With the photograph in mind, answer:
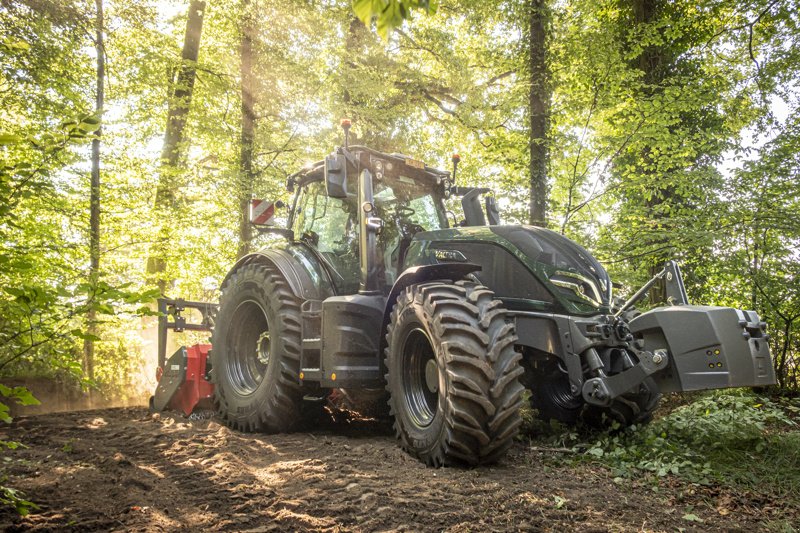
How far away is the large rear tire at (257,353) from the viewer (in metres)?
5.22

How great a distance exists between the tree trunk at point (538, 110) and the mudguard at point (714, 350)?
4.51m

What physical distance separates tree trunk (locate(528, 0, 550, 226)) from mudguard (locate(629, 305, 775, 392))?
451 cm

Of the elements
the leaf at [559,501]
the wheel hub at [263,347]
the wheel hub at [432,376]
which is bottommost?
the leaf at [559,501]

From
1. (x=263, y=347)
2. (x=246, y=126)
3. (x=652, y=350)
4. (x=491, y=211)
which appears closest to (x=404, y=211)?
(x=491, y=211)

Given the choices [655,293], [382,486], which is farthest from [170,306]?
[655,293]

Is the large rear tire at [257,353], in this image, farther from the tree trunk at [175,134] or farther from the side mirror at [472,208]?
the tree trunk at [175,134]

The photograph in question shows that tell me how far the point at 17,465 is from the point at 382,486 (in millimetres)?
2320

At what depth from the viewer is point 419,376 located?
170 inches

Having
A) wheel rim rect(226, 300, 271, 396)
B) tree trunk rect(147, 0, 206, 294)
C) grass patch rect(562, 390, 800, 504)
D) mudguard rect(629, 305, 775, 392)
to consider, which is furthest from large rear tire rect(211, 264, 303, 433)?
tree trunk rect(147, 0, 206, 294)

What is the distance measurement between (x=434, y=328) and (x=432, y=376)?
58cm

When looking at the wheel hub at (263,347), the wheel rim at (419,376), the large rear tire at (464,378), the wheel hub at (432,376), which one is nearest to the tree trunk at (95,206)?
the wheel hub at (263,347)

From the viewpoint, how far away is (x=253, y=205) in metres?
5.62

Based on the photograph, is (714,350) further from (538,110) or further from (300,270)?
(538,110)

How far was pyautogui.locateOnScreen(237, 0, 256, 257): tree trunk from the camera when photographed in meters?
10.7
